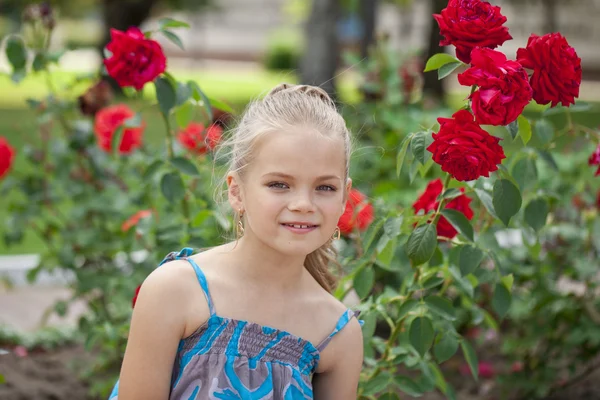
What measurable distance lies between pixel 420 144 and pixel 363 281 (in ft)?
1.60

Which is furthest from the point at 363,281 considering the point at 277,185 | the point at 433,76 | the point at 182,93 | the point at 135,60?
the point at 433,76

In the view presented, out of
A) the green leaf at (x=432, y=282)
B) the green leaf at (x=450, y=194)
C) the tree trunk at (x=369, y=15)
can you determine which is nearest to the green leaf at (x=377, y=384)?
the green leaf at (x=432, y=282)

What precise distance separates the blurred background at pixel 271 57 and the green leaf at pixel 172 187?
1.08ft

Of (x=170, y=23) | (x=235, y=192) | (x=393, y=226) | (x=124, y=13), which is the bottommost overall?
(x=393, y=226)

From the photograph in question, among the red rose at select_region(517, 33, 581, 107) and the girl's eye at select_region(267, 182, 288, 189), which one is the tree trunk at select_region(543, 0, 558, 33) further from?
the girl's eye at select_region(267, 182, 288, 189)

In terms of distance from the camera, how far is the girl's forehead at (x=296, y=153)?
2.02 m

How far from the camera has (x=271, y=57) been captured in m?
27.6

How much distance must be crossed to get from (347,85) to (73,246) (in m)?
18.8

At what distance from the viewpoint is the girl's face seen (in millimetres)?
2014

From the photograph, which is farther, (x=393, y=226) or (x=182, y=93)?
(x=182, y=93)

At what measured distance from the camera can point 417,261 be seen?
Result: 2.35 meters

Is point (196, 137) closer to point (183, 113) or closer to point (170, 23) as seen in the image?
point (183, 113)

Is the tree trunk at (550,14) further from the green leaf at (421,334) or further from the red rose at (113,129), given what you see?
the green leaf at (421,334)

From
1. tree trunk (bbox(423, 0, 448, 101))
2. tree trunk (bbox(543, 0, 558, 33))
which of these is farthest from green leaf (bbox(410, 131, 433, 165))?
tree trunk (bbox(543, 0, 558, 33))
